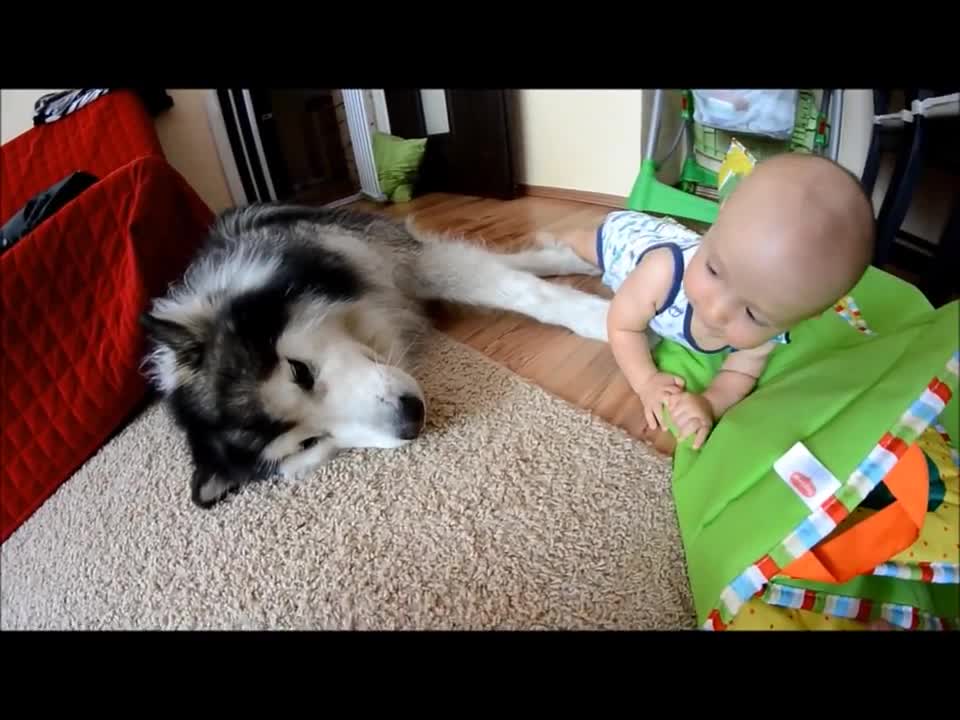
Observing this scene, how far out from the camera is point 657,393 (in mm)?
798

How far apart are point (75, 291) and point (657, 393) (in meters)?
0.76

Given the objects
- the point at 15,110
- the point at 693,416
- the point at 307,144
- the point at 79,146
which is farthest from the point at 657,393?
the point at 79,146

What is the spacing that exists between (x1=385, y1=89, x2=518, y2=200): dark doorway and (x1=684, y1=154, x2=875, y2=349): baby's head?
713 millimetres

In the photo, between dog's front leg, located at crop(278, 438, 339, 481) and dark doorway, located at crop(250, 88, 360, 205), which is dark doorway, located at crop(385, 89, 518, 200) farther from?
dog's front leg, located at crop(278, 438, 339, 481)

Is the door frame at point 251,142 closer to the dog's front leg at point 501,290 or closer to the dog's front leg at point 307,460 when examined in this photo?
the dog's front leg at point 501,290

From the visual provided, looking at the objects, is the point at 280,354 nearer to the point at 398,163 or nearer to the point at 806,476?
the point at 806,476
